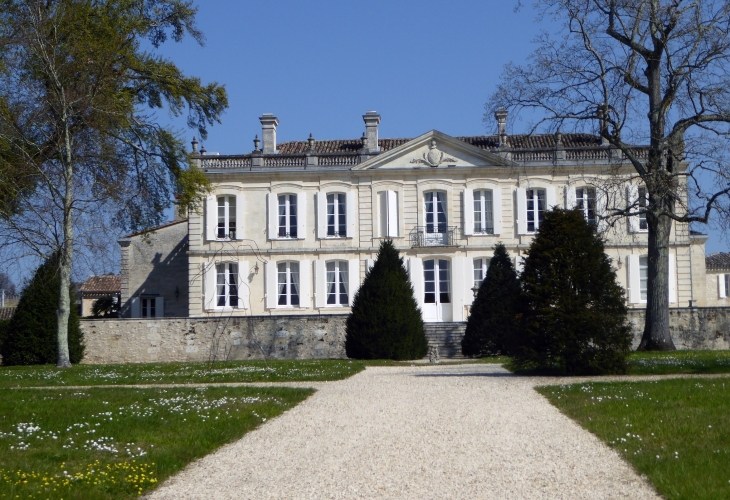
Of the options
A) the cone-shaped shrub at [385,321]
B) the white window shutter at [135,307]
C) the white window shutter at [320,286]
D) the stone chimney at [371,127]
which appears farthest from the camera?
the white window shutter at [135,307]

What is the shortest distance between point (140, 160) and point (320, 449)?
17.1 metres

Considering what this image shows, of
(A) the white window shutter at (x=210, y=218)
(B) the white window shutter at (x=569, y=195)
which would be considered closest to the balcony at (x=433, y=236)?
(B) the white window shutter at (x=569, y=195)

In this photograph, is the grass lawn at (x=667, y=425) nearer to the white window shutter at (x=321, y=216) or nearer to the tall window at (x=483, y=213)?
the tall window at (x=483, y=213)

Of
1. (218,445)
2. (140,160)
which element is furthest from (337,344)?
(218,445)

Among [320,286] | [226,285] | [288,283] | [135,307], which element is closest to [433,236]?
[320,286]

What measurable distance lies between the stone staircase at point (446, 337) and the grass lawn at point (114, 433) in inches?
583

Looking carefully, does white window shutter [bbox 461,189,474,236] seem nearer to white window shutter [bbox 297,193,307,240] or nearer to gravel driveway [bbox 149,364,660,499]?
white window shutter [bbox 297,193,307,240]

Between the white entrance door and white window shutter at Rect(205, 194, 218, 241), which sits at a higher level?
white window shutter at Rect(205, 194, 218, 241)

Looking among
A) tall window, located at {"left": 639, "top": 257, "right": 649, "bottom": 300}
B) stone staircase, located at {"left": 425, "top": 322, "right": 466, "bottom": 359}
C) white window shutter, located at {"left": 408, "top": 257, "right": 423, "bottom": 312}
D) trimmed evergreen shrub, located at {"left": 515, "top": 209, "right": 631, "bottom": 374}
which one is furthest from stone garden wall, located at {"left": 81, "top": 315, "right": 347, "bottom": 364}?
tall window, located at {"left": 639, "top": 257, "right": 649, "bottom": 300}

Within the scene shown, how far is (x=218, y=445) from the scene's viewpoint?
7.88m

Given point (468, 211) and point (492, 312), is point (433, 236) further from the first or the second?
point (492, 312)

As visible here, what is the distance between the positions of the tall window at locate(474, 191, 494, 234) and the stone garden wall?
31.6 feet

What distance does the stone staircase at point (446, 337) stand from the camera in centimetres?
2708

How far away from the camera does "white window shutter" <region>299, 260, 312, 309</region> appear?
110 feet
